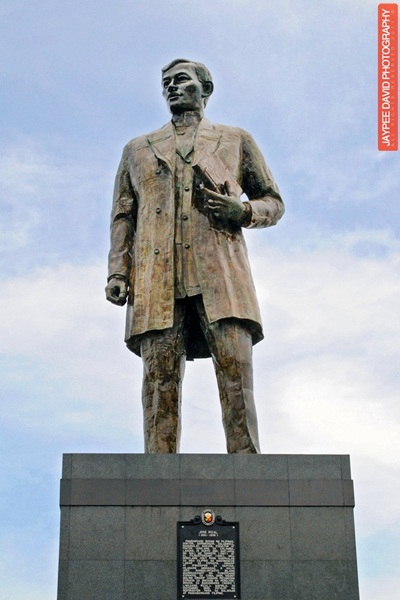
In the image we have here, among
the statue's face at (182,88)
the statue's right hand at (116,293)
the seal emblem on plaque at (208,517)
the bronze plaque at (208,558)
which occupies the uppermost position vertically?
the statue's face at (182,88)

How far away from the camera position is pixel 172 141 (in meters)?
13.3

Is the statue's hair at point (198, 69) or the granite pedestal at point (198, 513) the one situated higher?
the statue's hair at point (198, 69)

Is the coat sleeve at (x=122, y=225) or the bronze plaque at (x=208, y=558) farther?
the coat sleeve at (x=122, y=225)

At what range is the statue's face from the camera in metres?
13.4

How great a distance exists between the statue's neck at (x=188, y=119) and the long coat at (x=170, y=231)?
0.30 ft

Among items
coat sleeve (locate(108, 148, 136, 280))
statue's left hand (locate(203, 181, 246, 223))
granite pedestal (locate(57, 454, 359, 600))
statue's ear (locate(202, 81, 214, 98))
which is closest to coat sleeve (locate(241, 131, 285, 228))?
statue's left hand (locate(203, 181, 246, 223))

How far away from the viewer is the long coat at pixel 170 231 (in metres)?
12.3

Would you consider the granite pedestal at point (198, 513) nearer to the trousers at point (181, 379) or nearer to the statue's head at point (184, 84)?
the trousers at point (181, 379)

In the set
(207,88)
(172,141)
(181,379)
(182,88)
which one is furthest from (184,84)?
(181,379)

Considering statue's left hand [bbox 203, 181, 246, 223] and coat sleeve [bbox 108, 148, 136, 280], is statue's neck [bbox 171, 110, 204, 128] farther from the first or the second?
statue's left hand [bbox 203, 181, 246, 223]

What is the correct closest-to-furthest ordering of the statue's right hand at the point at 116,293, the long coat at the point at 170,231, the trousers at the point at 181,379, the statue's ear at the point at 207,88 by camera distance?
the trousers at the point at 181,379, the long coat at the point at 170,231, the statue's right hand at the point at 116,293, the statue's ear at the point at 207,88

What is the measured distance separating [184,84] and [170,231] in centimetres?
201

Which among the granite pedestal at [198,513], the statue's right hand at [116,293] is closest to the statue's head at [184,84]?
the statue's right hand at [116,293]

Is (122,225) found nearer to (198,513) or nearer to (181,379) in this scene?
(181,379)
